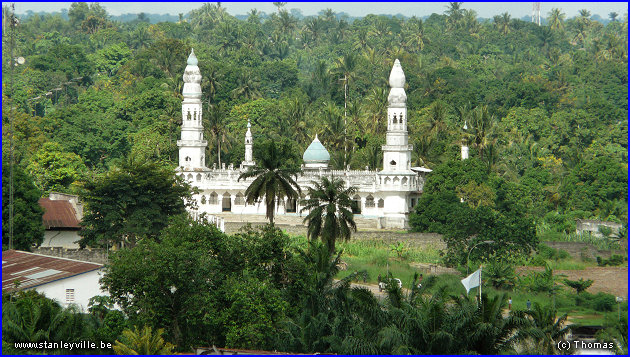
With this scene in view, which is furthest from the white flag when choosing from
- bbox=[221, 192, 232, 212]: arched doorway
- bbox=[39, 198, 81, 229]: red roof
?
bbox=[221, 192, 232, 212]: arched doorway

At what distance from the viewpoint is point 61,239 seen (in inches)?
3691

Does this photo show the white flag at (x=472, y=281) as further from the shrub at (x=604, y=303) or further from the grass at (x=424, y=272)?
the shrub at (x=604, y=303)

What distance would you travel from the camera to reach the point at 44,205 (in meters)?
96.2

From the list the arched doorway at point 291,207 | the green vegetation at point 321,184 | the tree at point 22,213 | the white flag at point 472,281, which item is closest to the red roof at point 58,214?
the green vegetation at point 321,184

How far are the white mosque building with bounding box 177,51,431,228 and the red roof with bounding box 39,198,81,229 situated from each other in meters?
9.26

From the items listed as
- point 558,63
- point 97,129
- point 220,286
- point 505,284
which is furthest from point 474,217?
point 558,63

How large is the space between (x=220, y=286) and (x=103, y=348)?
8.31 m

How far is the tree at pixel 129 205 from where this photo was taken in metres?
89.4

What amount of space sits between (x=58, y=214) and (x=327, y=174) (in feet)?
59.6

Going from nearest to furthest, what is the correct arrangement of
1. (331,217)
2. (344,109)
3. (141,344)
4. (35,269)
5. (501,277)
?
→ (141,344) → (35,269) → (501,277) → (331,217) → (344,109)

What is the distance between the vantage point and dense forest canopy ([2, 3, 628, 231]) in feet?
362

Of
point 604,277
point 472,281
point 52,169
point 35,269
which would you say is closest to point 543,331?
point 472,281

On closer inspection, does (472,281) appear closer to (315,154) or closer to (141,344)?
(141,344)

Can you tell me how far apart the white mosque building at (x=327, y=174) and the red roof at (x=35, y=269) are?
2468 cm
